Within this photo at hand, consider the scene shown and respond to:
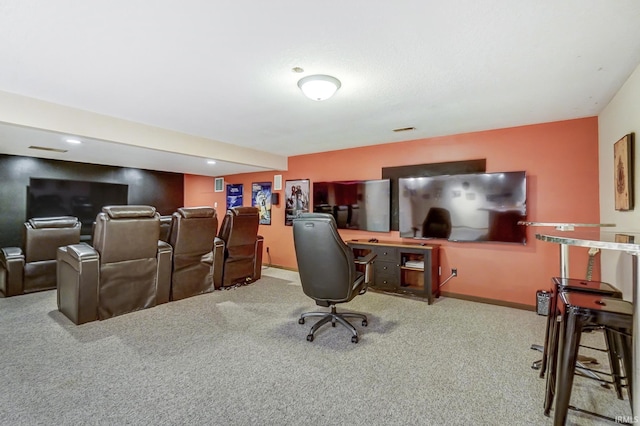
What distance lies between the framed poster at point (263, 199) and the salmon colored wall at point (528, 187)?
2620mm

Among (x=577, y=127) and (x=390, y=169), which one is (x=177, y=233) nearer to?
(x=390, y=169)

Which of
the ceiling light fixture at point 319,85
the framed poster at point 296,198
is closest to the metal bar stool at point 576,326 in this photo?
the ceiling light fixture at point 319,85

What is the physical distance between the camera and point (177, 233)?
151 inches

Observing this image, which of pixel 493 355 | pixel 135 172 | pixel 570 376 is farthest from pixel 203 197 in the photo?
pixel 570 376

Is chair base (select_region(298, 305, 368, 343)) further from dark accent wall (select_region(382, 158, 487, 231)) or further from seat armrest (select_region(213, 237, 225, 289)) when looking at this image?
dark accent wall (select_region(382, 158, 487, 231))

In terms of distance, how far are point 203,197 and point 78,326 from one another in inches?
205

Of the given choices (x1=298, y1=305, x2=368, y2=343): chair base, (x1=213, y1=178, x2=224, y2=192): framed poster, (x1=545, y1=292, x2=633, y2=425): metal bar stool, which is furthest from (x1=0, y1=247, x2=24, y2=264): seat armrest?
(x1=545, y1=292, x2=633, y2=425): metal bar stool

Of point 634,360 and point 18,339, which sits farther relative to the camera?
point 18,339

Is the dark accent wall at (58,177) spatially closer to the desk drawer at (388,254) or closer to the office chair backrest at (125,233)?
the office chair backrest at (125,233)

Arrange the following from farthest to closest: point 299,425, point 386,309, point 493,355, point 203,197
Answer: point 203,197, point 386,309, point 493,355, point 299,425

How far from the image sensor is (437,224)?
164 inches

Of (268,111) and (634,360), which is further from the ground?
(268,111)

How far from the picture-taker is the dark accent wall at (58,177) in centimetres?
504

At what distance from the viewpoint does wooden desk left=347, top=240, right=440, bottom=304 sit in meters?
3.91
